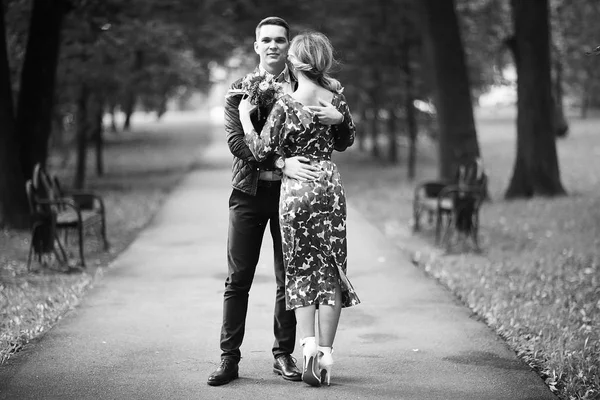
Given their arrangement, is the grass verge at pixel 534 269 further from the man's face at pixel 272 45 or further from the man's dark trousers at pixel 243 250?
the man's face at pixel 272 45

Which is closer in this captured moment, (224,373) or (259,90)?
(259,90)

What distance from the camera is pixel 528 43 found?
16.9 meters

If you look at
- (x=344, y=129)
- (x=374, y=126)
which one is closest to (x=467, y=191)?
(x=344, y=129)

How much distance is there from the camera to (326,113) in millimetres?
4793

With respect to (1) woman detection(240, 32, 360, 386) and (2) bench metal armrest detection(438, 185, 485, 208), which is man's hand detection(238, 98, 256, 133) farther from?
(2) bench metal armrest detection(438, 185, 485, 208)

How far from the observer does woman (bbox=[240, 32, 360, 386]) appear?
15.8ft

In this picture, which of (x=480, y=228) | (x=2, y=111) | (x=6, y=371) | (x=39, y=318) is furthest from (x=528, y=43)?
(x=6, y=371)

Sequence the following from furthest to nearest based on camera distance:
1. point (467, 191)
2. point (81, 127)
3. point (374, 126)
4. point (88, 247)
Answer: point (374, 126)
point (81, 127)
point (88, 247)
point (467, 191)

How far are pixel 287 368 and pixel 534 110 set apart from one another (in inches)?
507

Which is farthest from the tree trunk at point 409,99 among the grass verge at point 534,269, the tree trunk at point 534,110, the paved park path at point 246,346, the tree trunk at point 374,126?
the paved park path at point 246,346

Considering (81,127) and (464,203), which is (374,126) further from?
(464,203)

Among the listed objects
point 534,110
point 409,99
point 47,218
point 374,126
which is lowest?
point 47,218

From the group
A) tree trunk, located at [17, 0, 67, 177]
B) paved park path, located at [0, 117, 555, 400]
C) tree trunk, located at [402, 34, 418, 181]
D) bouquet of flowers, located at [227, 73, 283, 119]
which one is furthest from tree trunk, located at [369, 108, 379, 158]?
bouquet of flowers, located at [227, 73, 283, 119]

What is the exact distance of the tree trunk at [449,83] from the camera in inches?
614
